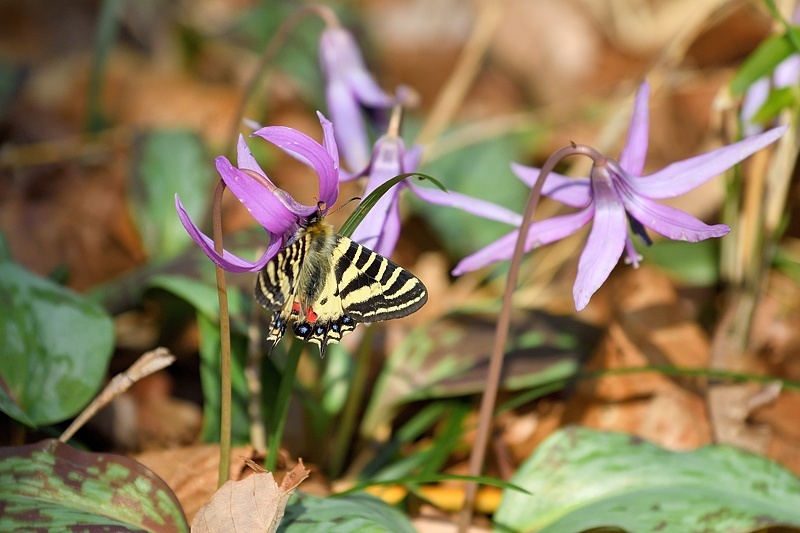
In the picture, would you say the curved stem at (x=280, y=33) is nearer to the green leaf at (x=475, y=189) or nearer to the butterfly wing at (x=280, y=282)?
the butterfly wing at (x=280, y=282)

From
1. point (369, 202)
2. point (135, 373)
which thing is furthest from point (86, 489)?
point (369, 202)

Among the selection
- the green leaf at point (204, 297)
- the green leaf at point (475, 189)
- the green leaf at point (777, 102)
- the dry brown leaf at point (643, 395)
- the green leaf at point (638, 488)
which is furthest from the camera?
the green leaf at point (475, 189)

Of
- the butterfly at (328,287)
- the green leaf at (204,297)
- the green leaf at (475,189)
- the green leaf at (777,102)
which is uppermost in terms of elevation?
the green leaf at (475,189)

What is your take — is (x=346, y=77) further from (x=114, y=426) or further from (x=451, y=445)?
(x=114, y=426)

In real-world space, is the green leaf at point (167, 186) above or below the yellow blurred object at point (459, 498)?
above

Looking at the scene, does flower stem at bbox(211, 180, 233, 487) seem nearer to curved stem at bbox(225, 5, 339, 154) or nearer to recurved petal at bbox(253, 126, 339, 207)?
recurved petal at bbox(253, 126, 339, 207)

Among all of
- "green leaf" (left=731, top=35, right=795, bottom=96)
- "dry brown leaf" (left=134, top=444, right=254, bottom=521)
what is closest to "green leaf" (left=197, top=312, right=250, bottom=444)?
"dry brown leaf" (left=134, top=444, right=254, bottom=521)

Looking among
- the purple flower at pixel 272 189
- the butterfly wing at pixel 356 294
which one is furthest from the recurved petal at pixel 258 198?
the butterfly wing at pixel 356 294
